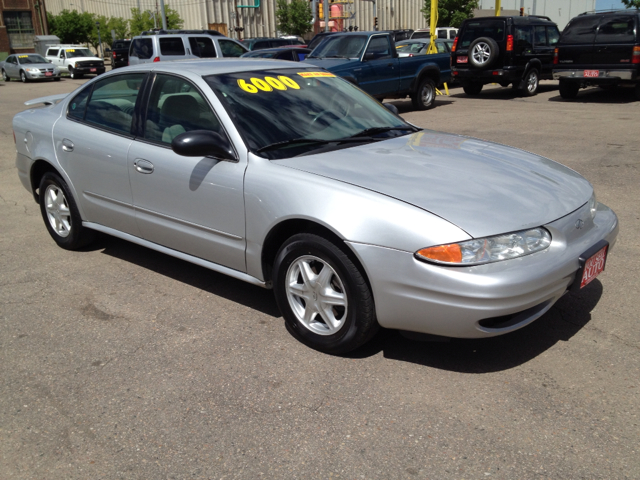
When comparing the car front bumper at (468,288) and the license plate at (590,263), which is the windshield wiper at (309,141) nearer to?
the car front bumper at (468,288)

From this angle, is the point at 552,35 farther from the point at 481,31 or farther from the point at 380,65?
the point at 380,65

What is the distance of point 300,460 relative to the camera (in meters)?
2.69

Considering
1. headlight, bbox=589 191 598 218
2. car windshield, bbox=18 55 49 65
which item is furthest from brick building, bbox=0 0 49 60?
headlight, bbox=589 191 598 218

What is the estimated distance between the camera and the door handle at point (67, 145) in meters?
4.96

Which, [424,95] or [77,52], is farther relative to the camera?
[77,52]

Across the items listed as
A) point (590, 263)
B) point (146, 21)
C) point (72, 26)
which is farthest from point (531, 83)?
point (72, 26)

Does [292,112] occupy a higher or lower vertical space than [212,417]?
higher

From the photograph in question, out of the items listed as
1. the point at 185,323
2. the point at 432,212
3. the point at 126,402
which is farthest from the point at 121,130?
the point at 432,212

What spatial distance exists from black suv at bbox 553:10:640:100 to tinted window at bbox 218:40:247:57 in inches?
384

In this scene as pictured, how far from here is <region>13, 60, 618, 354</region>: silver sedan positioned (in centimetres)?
308

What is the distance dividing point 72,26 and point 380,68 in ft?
181

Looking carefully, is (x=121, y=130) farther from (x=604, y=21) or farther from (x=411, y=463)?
(x=604, y=21)

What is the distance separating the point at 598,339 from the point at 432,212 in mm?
1376

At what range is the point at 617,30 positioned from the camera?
46.6 ft
